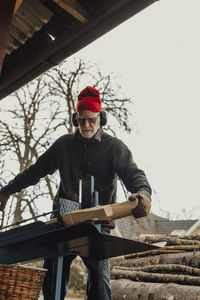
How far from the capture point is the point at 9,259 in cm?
231

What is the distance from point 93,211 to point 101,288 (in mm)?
705

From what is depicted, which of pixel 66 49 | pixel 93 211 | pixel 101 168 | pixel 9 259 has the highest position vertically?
pixel 66 49

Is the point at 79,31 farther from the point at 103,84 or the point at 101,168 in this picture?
the point at 103,84

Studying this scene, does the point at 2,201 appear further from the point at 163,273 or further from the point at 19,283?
the point at 163,273

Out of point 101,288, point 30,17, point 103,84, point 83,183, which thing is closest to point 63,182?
point 83,183

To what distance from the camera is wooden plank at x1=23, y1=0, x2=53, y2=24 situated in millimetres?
3059

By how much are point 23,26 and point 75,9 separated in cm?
60

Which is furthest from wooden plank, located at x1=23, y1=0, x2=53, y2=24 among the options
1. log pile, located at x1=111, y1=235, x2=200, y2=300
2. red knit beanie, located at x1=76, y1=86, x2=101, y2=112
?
log pile, located at x1=111, y1=235, x2=200, y2=300

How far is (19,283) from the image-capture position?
2.14 metres

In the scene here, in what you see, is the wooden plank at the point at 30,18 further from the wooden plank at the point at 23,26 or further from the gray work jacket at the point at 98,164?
the gray work jacket at the point at 98,164

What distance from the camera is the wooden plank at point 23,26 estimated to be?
10.5 ft

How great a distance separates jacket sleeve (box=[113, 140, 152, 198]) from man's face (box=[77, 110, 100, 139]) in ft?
0.69

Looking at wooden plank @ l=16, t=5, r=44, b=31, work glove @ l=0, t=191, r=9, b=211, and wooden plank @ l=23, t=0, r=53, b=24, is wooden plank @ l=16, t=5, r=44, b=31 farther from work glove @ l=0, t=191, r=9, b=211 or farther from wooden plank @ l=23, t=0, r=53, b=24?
work glove @ l=0, t=191, r=9, b=211

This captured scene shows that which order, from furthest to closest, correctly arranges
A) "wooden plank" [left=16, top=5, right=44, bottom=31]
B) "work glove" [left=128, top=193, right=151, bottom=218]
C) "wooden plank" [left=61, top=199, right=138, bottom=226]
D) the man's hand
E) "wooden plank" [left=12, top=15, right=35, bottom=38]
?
"wooden plank" [left=12, top=15, right=35, bottom=38]
"wooden plank" [left=16, top=5, right=44, bottom=31]
the man's hand
"work glove" [left=128, top=193, right=151, bottom=218]
"wooden plank" [left=61, top=199, right=138, bottom=226]
